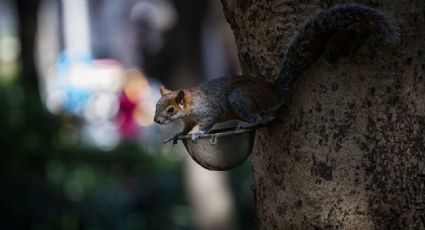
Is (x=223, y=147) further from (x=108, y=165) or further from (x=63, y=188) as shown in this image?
(x=108, y=165)

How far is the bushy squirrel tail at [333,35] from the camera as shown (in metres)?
1.72

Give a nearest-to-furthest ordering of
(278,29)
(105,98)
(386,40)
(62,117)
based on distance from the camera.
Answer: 1. (386,40)
2. (278,29)
3. (62,117)
4. (105,98)

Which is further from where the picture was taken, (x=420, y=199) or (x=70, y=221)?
(x=70, y=221)

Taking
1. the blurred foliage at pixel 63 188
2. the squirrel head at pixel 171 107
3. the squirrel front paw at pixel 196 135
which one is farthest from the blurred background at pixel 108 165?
Result: the squirrel front paw at pixel 196 135

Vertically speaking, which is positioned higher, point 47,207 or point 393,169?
Result: point 393,169

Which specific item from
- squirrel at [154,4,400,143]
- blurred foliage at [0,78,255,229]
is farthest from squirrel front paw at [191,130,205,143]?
blurred foliage at [0,78,255,229]

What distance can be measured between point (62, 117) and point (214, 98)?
5.79m

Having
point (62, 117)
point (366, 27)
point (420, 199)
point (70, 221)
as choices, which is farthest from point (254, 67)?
point (62, 117)

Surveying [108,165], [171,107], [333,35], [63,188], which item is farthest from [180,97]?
[108,165]

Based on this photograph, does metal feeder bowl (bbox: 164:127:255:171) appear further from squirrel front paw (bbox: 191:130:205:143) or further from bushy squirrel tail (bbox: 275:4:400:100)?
bushy squirrel tail (bbox: 275:4:400:100)

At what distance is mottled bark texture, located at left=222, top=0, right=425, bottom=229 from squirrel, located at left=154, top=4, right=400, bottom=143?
1.4 inches

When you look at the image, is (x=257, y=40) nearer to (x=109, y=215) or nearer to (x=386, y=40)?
(x=386, y=40)

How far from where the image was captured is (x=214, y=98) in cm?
193

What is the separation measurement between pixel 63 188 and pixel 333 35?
5.29 m
